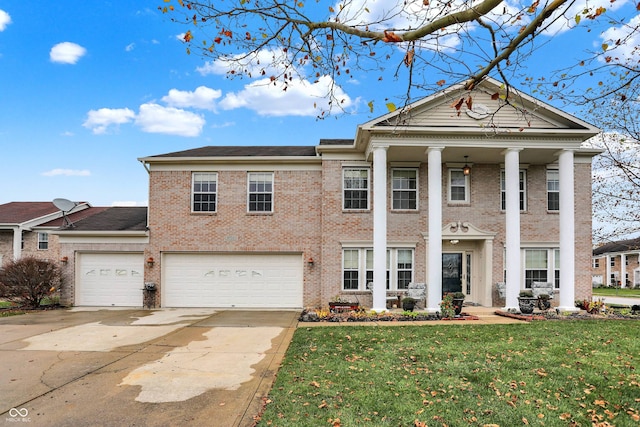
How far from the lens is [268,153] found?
51.9 ft

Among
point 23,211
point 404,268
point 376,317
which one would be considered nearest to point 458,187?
point 404,268

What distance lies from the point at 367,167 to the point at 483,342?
7904 mm

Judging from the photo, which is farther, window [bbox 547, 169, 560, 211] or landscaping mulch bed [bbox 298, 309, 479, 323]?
window [bbox 547, 169, 560, 211]

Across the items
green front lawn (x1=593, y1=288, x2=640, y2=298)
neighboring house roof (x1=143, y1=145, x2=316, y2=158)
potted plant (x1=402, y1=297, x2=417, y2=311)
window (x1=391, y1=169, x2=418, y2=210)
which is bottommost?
green front lawn (x1=593, y1=288, x2=640, y2=298)

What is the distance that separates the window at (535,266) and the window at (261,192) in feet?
32.0

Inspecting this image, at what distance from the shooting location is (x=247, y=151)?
16.5 metres

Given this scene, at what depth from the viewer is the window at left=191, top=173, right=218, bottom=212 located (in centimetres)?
1510

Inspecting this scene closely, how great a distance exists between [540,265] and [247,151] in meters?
12.1

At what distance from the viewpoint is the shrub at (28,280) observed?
13992 millimetres

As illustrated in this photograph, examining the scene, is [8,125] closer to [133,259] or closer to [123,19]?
[133,259]

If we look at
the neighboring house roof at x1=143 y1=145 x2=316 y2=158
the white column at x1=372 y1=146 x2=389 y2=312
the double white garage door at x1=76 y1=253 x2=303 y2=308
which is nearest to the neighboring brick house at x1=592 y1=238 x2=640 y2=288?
the white column at x1=372 y1=146 x2=389 y2=312

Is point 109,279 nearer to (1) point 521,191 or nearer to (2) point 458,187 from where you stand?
(2) point 458,187

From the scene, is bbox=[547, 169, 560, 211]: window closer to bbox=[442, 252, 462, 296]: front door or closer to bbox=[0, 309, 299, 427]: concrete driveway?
bbox=[442, 252, 462, 296]: front door

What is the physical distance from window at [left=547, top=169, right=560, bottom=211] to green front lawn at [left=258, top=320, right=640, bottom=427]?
6800 millimetres
